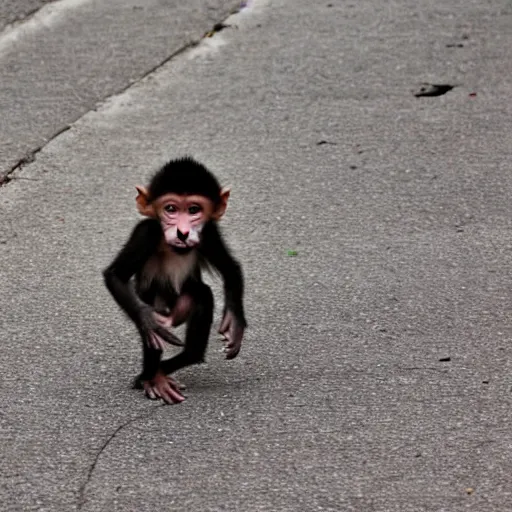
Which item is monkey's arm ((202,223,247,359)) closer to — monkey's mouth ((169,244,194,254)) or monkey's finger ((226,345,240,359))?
monkey's finger ((226,345,240,359))

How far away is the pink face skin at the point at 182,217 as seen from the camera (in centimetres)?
470

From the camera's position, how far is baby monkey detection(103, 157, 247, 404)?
15.5 ft

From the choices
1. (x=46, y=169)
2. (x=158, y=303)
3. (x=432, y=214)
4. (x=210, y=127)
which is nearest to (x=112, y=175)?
(x=46, y=169)

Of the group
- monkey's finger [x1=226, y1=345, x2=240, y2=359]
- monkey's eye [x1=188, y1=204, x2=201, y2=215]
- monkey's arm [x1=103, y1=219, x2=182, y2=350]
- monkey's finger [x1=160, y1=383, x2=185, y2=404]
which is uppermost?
monkey's eye [x1=188, y1=204, x2=201, y2=215]

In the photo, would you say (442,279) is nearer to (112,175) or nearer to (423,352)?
(423,352)

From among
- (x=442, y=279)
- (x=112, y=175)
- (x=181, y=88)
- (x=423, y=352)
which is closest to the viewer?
(x=423, y=352)

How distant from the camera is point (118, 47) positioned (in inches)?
343

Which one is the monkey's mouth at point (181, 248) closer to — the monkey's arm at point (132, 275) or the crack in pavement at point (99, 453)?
the monkey's arm at point (132, 275)

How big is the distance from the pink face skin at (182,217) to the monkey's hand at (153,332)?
0.26 m

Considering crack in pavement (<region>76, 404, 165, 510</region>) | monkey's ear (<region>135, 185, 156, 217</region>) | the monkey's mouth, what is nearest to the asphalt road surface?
crack in pavement (<region>76, 404, 165, 510</region>)

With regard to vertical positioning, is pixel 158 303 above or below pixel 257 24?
above

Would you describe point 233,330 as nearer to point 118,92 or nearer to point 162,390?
point 162,390

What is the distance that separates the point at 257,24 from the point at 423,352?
179 inches

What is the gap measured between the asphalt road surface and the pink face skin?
1.99 feet
